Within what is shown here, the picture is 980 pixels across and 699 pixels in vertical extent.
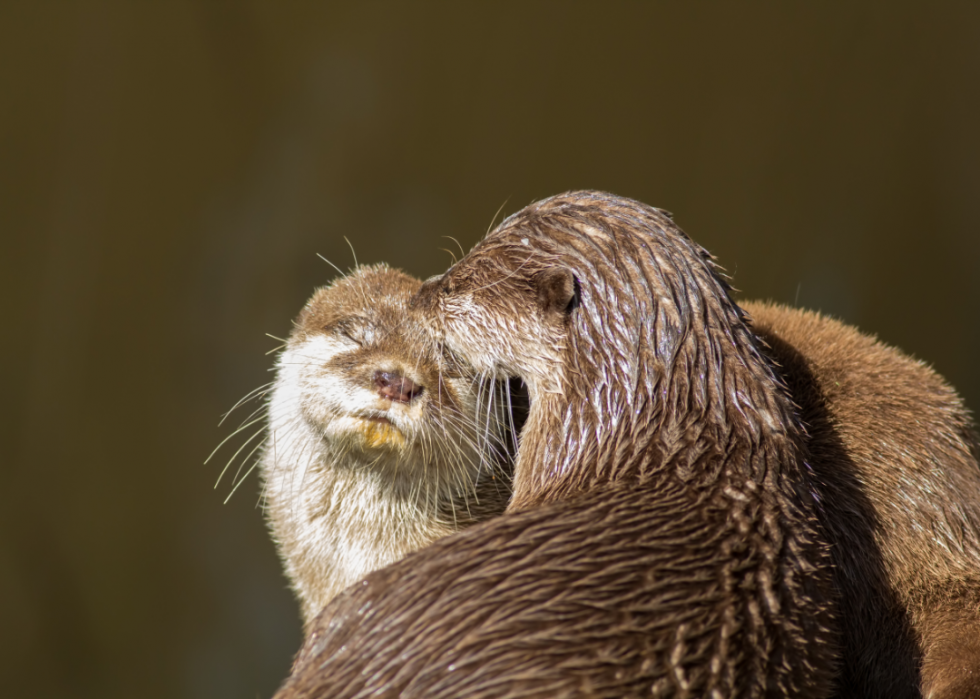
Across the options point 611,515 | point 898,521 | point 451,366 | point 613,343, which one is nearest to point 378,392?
point 451,366

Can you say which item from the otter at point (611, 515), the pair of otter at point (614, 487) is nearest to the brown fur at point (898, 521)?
the pair of otter at point (614, 487)

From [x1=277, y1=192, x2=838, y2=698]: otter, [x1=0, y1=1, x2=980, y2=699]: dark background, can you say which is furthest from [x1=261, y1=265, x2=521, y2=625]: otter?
[x1=0, y1=1, x2=980, y2=699]: dark background

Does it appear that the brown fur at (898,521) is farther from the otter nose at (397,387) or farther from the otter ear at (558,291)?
the otter nose at (397,387)

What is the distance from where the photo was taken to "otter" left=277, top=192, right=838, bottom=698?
103cm

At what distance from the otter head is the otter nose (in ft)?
0.42

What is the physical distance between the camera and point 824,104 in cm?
366

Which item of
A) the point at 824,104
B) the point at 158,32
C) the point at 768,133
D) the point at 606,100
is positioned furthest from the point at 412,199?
the point at 824,104

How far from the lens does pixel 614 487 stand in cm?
128

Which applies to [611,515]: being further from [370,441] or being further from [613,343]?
[370,441]

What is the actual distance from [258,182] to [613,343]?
7.91ft

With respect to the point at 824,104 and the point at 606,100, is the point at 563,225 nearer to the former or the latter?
the point at 606,100

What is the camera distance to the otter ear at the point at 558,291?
4.66 ft

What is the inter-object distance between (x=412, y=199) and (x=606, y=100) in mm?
812

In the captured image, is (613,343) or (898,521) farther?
(898,521)
